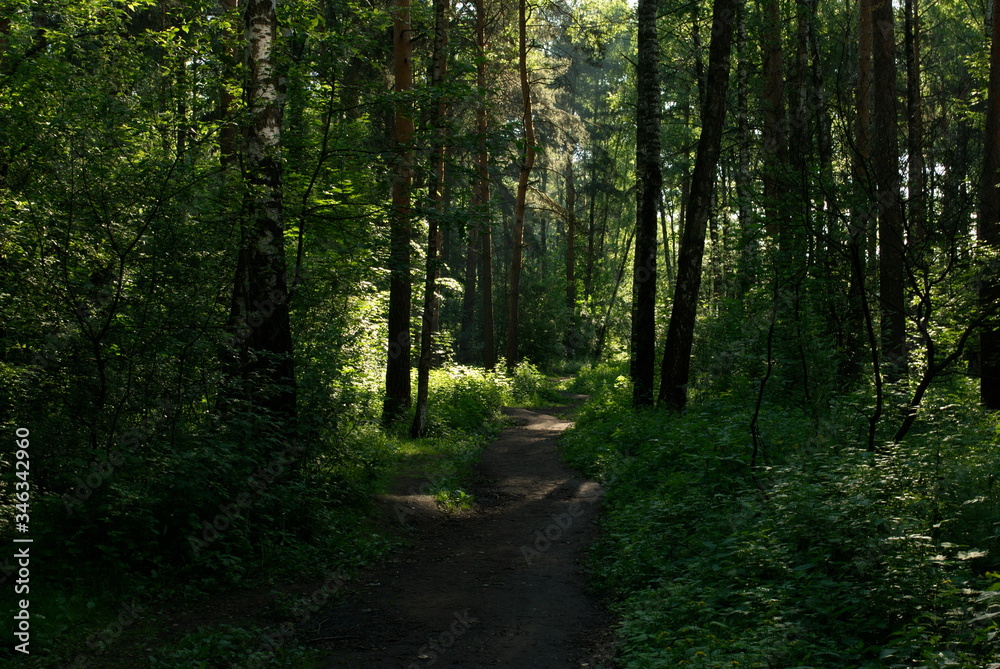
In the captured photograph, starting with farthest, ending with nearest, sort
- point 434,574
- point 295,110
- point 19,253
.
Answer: point 295,110 < point 434,574 < point 19,253

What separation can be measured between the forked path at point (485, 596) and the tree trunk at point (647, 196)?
4.02 metres

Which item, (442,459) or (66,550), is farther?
(442,459)

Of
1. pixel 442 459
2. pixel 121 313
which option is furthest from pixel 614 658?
pixel 442 459

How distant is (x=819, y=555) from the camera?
4.97 meters

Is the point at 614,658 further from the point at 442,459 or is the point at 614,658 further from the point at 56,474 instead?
the point at 442,459

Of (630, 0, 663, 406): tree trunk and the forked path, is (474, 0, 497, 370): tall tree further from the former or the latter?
the forked path

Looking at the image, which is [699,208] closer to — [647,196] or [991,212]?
[647,196]

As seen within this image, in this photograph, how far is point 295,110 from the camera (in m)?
9.55

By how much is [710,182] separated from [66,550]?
36.4ft

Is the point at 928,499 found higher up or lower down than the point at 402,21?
lower down

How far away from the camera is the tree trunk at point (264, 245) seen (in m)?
7.58

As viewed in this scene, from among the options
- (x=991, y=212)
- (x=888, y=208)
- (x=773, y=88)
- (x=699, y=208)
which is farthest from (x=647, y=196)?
(x=773, y=88)

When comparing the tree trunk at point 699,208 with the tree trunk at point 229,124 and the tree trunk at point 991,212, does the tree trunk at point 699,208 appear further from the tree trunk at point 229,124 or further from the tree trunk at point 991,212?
the tree trunk at point 229,124

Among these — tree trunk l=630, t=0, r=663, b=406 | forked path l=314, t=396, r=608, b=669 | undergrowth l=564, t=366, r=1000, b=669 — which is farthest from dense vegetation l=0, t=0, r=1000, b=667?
forked path l=314, t=396, r=608, b=669
